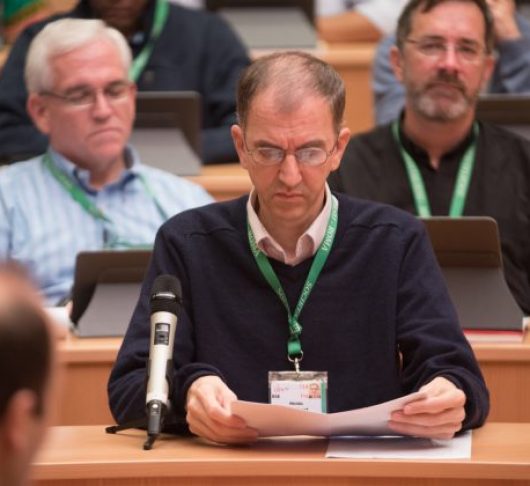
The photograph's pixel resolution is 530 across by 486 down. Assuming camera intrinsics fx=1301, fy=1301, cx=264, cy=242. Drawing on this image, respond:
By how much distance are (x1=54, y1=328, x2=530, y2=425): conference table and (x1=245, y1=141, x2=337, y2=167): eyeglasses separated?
2.63ft

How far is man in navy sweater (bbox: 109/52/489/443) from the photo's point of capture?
2438 mm

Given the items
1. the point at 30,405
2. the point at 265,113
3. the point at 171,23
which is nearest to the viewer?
the point at 30,405

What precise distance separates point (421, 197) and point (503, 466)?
5.46 ft

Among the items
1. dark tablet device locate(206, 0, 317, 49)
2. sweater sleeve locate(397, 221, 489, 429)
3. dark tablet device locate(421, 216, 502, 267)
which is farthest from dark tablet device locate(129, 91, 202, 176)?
sweater sleeve locate(397, 221, 489, 429)

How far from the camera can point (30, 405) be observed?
893mm

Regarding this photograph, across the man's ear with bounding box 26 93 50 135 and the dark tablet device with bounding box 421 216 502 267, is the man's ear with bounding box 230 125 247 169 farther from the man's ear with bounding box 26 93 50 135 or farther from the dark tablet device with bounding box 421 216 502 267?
the man's ear with bounding box 26 93 50 135

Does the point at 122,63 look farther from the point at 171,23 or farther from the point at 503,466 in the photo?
the point at 503,466

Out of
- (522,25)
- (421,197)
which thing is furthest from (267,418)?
(522,25)

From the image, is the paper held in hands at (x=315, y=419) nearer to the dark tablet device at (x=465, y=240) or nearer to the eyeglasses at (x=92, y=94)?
the dark tablet device at (x=465, y=240)

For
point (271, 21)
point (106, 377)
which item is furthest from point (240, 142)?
point (271, 21)

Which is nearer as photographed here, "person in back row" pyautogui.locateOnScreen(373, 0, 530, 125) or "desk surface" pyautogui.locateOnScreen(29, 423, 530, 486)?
"desk surface" pyautogui.locateOnScreen(29, 423, 530, 486)

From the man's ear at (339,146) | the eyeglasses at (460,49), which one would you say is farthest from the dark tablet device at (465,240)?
the eyeglasses at (460,49)

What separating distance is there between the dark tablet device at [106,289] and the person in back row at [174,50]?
5.95 feet

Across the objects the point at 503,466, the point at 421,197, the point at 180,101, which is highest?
the point at 180,101
